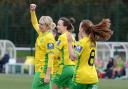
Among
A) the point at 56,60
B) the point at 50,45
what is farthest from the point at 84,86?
the point at 56,60

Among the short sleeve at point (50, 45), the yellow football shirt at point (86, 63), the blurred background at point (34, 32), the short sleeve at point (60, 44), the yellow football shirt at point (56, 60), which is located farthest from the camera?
the blurred background at point (34, 32)

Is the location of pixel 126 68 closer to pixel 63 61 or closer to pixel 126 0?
pixel 63 61

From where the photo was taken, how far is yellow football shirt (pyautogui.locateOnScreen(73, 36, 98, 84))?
423 inches

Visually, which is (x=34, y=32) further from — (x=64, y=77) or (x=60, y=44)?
(x=60, y=44)

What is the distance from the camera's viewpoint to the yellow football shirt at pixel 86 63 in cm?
1075

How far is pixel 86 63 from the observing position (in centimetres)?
1088

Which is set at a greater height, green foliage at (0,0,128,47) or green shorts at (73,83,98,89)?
green foliage at (0,0,128,47)

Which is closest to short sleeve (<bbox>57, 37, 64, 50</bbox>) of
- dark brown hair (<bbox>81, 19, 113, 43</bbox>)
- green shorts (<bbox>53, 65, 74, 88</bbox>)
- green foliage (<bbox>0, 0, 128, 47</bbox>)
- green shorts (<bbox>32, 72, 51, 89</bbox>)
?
green shorts (<bbox>53, 65, 74, 88</bbox>)

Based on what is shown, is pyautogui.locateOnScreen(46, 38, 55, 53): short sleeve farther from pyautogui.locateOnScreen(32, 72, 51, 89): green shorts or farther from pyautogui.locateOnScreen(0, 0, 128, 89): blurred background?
pyautogui.locateOnScreen(0, 0, 128, 89): blurred background

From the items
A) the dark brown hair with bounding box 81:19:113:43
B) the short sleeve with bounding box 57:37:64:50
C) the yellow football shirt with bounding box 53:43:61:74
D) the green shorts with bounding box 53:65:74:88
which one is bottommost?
the green shorts with bounding box 53:65:74:88

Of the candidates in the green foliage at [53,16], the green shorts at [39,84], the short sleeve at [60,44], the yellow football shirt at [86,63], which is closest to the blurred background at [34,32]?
the green foliage at [53,16]

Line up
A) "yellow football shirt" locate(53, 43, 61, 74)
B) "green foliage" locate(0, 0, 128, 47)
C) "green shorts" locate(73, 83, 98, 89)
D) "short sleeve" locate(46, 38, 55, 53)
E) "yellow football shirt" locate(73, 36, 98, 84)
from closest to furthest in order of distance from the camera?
"yellow football shirt" locate(73, 36, 98, 84) → "green shorts" locate(73, 83, 98, 89) → "short sleeve" locate(46, 38, 55, 53) → "yellow football shirt" locate(53, 43, 61, 74) → "green foliage" locate(0, 0, 128, 47)

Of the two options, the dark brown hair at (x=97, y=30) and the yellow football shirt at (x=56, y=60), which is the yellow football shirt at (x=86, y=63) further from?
the yellow football shirt at (x=56, y=60)

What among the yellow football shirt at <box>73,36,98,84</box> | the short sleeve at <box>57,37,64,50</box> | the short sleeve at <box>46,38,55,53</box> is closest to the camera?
the yellow football shirt at <box>73,36,98,84</box>
